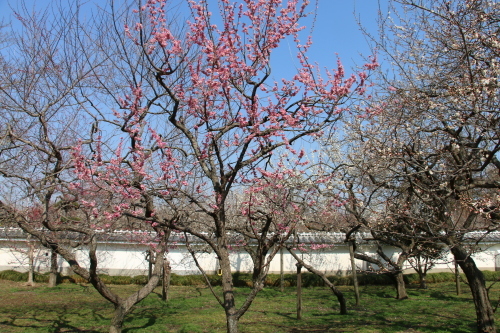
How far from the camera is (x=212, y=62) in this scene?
5.35m

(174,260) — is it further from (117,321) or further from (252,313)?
(117,321)

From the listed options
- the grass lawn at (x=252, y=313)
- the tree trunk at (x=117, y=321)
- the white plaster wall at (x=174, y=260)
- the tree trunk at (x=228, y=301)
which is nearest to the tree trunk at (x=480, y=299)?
the grass lawn at (x=252, y=313)

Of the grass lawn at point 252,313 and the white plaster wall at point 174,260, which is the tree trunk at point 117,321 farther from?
the white plaster wall at point 174,260

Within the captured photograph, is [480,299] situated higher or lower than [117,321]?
higher

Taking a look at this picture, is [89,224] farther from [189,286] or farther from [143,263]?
[143,263]

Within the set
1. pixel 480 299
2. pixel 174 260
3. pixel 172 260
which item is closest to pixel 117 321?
pixel 480 299

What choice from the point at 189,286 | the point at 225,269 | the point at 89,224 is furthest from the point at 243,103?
the point at 189,286

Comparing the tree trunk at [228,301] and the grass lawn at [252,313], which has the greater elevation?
the tree trunk at [228,301]

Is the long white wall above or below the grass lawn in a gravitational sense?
above

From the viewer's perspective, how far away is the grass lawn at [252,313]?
30.1ft

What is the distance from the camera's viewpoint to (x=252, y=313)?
11.4 m

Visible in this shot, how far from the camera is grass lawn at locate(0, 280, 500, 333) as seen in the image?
918 cm

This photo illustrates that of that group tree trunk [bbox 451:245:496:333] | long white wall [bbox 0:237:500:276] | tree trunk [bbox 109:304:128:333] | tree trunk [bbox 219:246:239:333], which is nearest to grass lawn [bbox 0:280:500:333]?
tree trunk [bbox 451:245:496:333]

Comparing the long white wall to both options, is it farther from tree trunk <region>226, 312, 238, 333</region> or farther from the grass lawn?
tree trunk <region>226, 312, 238, 333</region>
